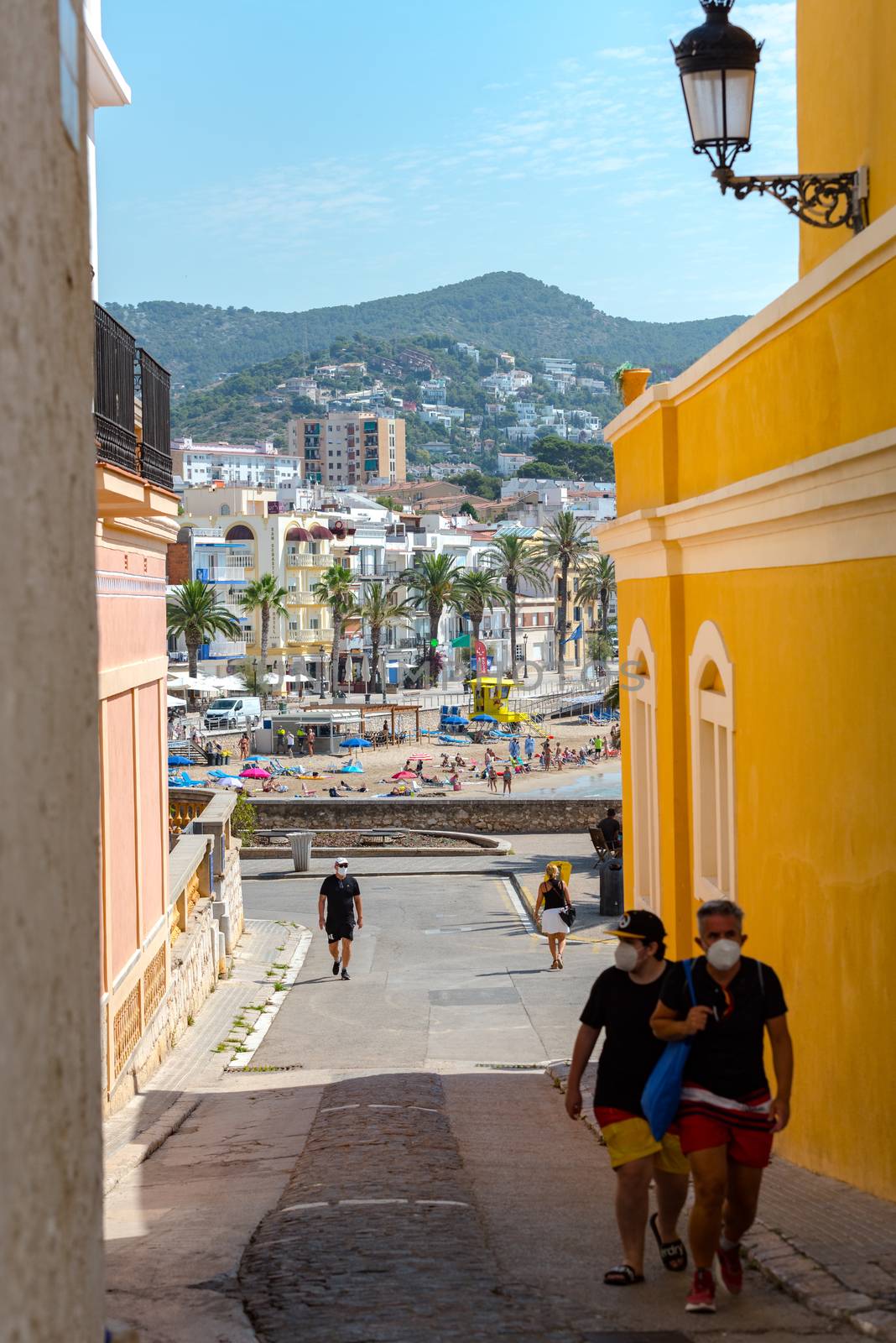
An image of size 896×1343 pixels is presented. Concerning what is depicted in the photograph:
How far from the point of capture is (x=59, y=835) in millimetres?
2658

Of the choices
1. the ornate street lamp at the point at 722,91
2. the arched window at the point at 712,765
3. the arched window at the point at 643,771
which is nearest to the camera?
the ornate street lamp at the point at 722,91

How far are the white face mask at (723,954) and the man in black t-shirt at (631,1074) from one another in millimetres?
256

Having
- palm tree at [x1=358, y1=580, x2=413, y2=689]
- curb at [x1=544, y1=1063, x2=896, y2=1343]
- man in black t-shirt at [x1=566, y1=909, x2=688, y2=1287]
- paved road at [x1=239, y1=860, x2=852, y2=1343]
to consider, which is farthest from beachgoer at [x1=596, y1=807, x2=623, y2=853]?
palm tree at [x1=358, y1=580, x2=413, y2=689]

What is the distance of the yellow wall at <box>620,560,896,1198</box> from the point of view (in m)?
6.13

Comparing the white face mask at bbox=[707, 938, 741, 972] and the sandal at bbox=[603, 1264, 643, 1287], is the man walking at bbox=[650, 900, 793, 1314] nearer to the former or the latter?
the white face mask at bbox=[707, 938, 741, 972]

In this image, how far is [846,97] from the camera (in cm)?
873

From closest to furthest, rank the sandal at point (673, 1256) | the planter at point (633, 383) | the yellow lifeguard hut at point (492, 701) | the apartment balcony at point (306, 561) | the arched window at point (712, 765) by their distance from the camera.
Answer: the sandal at point (673, 1256) < the arched window at point (712, 765) < the planter at point (633, 383) < the yellow lifeguard hut at point (492, 701) < the apartment balcony at point (306, 561)

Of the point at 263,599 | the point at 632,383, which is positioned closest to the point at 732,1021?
the point at 632,383

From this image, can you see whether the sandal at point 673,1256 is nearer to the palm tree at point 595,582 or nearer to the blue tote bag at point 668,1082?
the blue tote bag at point 668,1082

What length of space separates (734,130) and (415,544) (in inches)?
4301

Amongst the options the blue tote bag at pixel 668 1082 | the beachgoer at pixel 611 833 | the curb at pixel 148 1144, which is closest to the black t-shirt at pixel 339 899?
the curb at pixel 148 1144

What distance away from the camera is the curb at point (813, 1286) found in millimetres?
4582

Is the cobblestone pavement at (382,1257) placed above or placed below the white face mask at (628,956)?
below

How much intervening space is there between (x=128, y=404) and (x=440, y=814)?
27.9 meters
